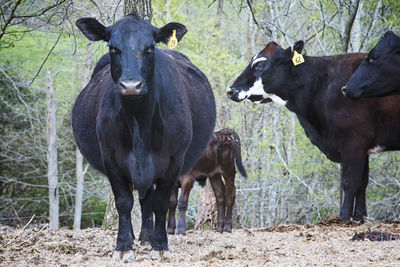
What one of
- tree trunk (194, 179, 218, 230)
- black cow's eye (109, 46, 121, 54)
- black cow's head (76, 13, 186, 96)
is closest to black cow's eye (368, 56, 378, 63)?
black cow's head (76, 13, 186, 96)

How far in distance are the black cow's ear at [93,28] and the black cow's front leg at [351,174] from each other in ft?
14.3

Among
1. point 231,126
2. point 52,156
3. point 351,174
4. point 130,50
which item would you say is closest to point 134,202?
point 351,174

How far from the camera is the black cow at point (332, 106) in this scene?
27.8ft

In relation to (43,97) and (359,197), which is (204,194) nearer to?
(359,197)

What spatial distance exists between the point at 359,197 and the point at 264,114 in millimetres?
10302

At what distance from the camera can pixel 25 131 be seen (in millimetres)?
20594

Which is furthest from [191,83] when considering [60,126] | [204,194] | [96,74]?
[60,126]

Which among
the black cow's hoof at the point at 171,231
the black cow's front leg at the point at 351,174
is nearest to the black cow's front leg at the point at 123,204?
the black cow's hoof at the point at 171,231

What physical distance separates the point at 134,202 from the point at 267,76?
3.18 meters

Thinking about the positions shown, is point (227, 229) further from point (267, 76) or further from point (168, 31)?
point (168, 31)

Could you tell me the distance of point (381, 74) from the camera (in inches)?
308

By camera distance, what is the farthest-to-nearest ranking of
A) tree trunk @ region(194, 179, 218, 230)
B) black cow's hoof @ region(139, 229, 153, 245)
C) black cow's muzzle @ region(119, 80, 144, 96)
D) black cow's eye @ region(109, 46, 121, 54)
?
tree trunk @ region(194, 179, 218, 230)
black cow's hoof @ region(139, 229, 153, 245)
black cow's eye @ region(109, 46, 121, 54)
black cow's muzzle @ region(119, 80, 144, 96)

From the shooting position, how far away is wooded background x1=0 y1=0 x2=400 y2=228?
50.1ft

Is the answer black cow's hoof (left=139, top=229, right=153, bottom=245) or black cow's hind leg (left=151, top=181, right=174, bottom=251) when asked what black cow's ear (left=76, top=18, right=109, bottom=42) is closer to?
black cow's hind leg (left=151, top=181, right=174, bottom=251)
